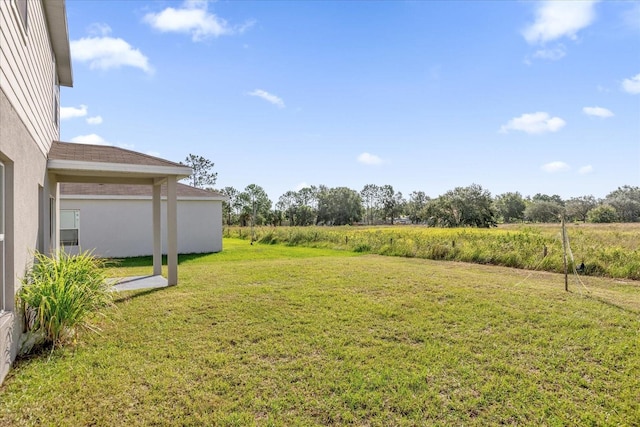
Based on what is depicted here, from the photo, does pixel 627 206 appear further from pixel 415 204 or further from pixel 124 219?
pixel 124 219

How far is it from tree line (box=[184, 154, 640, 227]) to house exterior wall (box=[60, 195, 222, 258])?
13.1 m

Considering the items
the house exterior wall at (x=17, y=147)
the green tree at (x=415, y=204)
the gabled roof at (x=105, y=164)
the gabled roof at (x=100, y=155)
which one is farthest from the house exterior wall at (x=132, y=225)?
the green tree at (x=415, y=204)

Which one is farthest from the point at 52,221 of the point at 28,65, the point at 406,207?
the point at 406,207

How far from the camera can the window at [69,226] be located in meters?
13.6

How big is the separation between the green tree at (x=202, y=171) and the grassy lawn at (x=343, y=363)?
149 ft

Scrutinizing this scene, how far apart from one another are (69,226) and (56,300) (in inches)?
464

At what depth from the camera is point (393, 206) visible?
79.4 metres

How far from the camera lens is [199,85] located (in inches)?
526

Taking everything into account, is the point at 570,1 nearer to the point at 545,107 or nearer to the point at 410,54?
the point at 410,54

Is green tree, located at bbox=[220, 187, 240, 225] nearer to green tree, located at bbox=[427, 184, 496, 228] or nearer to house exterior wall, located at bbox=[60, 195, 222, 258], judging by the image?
green tree, located at bbox=[427, 184, 496, 228]

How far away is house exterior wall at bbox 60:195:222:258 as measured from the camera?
1431cm

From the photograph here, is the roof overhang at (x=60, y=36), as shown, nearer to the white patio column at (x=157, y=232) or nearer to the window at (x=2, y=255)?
the white patio column at (x=157, y=232)

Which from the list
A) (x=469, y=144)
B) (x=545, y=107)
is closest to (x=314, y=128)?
(x=469, y=144)

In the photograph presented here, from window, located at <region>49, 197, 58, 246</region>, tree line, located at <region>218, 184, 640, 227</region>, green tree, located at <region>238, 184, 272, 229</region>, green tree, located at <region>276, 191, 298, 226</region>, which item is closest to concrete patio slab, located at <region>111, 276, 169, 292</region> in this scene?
window, located at <region>49, 197, 58, 246</region>
